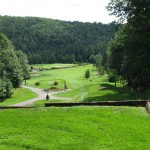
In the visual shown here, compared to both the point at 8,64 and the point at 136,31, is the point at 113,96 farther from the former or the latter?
the point at 8,64

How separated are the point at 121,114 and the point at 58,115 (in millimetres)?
3372

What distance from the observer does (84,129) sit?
16.1 metres

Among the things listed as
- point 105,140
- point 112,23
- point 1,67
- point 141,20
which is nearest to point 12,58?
point 1,67

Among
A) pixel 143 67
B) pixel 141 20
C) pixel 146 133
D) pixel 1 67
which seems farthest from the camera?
pixel 1 67

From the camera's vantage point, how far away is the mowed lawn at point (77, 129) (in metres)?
14.3

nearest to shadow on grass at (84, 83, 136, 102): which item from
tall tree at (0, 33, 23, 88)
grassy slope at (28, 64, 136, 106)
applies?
grassy slope at (28, 64, 136, 106)

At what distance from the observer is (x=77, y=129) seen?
1622 centimetres

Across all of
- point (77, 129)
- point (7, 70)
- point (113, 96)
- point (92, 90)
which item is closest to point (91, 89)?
point (92, 90)

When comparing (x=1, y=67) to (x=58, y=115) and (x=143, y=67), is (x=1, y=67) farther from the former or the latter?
(x=58, y=115)

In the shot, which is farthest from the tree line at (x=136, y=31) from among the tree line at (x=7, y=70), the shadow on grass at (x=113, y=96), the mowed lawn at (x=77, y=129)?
the tree line at (x=7, y=70)

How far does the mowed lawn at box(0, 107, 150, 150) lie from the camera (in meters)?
14.3

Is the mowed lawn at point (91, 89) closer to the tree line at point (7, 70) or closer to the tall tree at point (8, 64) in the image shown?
the tree line at point (7, 70)

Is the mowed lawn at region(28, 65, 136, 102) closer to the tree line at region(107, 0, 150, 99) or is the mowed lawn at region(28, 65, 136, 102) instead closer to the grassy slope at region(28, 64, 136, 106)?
the grassy slope at region(28, 64, 136, 106)

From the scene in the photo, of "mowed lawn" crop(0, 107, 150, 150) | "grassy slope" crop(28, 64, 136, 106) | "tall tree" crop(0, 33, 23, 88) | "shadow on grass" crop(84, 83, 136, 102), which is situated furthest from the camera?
"tall tree" crop(0, 33, 23, 88)
